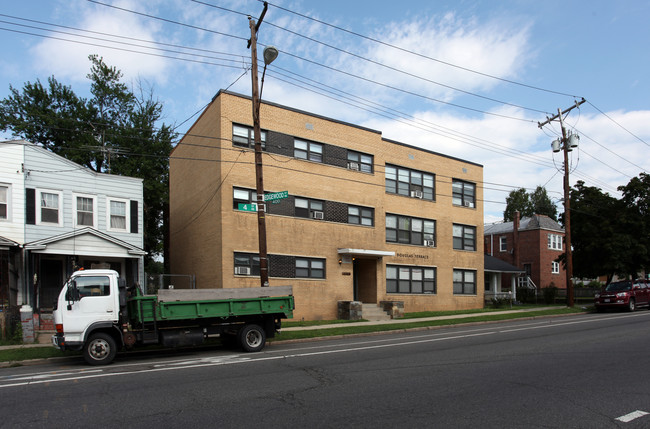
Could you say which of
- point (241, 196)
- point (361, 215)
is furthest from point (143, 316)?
point (361, 215)

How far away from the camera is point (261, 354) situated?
12.8 metres

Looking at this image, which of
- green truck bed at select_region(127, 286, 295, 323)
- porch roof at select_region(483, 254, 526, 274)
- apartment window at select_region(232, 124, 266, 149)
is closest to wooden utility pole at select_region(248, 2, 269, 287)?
green truck bed at select_region(127, 286, 295, 323)

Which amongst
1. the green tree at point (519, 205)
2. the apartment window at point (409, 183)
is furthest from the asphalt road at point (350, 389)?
the green tree at point (519, 205)

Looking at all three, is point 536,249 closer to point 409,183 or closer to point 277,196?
point 409,183

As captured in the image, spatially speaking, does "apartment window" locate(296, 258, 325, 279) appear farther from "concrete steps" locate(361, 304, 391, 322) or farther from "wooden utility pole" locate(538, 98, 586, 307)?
"wooden utility pole" locate(538, 98, 586, 307)

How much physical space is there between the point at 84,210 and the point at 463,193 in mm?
22129

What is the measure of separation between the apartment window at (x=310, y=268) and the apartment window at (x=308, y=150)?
5053mm

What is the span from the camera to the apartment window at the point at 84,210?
1958 centimetres

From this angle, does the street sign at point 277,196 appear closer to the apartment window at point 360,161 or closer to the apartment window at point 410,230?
the apartment window at point 360,161

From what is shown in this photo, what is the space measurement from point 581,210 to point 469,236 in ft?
33.9

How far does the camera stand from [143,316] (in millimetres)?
12062

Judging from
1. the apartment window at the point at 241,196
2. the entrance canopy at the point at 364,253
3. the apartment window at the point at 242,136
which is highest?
the apartment window at the point at 242,136

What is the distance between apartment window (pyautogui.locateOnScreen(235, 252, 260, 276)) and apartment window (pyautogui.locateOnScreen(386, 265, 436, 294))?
27.0ft

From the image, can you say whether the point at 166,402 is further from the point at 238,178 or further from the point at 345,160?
the point at 345,160
